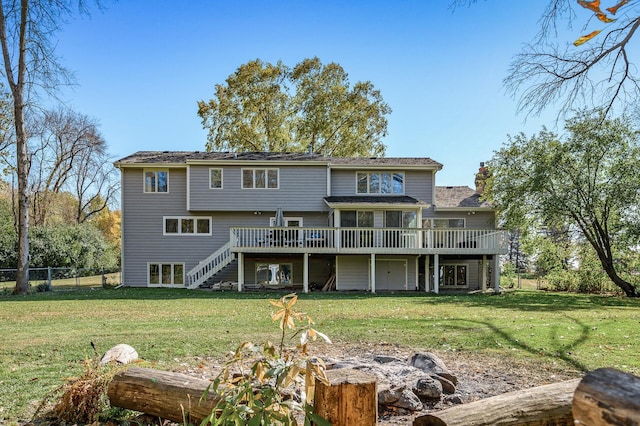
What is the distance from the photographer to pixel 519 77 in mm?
5500

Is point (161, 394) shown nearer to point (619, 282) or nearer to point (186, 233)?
point (186, 233)

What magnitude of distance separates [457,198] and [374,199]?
18.9 ft

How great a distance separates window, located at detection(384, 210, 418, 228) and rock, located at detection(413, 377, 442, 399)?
57.5 ft

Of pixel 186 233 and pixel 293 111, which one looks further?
pixel 293 111

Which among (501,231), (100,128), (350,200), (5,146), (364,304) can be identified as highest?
(100,128)

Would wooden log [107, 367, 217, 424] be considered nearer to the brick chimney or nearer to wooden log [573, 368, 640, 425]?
wooden log [573, 368, 640, 425]

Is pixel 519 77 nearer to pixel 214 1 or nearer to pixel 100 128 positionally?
pixel 214 1

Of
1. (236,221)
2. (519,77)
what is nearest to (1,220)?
(236,221)

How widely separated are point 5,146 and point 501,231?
96.1 ft

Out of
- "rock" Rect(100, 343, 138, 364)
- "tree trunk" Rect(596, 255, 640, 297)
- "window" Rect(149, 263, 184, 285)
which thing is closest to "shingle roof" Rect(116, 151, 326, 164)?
"window" Rect(149, 263, 184, 285)

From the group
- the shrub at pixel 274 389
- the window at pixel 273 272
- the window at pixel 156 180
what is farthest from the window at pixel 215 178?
the shrub at pixel 274 389

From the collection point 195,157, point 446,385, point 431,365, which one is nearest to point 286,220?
point 195,157

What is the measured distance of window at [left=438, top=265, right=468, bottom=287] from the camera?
23.5 meters

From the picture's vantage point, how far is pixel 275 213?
22672 millimetres
